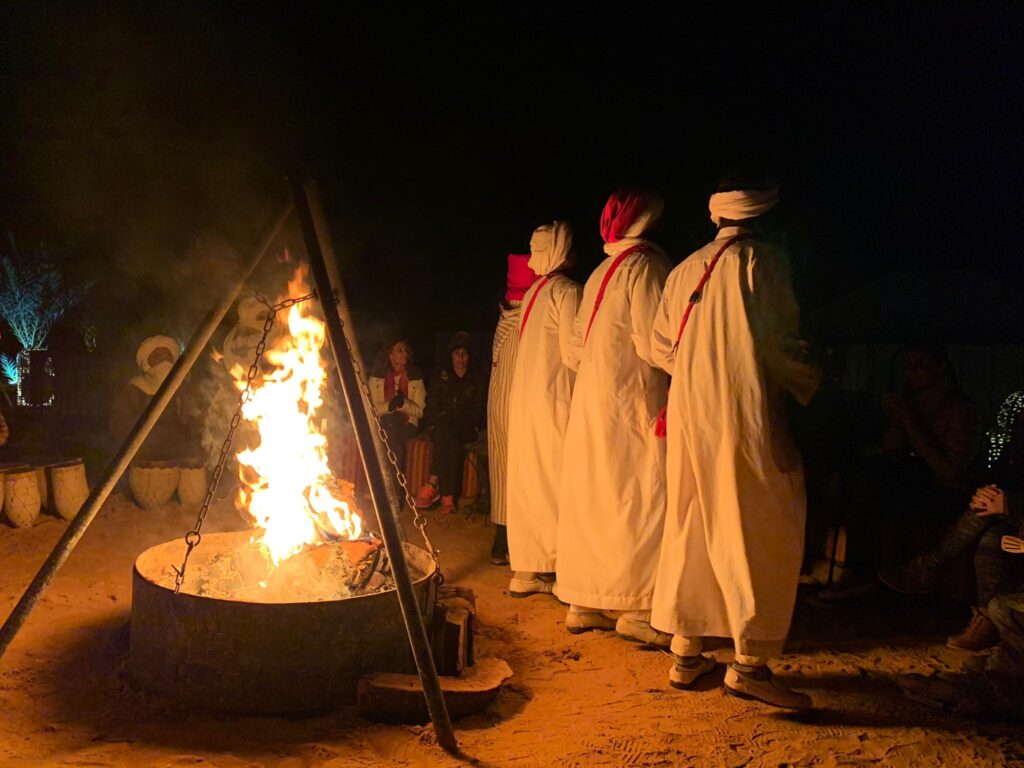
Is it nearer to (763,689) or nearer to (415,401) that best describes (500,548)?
(415,401)

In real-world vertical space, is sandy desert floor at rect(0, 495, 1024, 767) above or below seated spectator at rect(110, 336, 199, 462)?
below

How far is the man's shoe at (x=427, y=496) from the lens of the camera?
803cm

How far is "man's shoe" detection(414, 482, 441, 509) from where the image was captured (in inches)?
316

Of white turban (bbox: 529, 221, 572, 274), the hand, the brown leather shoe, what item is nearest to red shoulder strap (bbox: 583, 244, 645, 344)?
white turban (bbox: 529, 221, 572, 274)

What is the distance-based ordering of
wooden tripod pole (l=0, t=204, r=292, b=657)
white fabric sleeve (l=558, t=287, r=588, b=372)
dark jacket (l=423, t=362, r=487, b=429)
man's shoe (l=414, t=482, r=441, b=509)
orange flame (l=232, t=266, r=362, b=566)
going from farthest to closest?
dark jacket (l=423, t=362, r=487, b=429) < man's shoe (l=414, t=482, r=441, b=509) < white fabric sleeve (l=558, t=287, r=588, b=372) < orange flame (l=232, t=266, r=362, b=566) < wooden tripod pole (l=0, t=204, r=292, b=657)

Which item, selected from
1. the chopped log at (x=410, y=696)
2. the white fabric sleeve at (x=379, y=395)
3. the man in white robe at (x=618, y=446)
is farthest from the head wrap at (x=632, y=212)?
the white fabric sleeve at (x=379, y=395)

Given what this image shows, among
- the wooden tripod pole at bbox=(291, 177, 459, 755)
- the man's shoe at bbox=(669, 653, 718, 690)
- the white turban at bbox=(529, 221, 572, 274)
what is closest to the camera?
the wooden tripod pole at bbox=(291, 177, 459, 755)

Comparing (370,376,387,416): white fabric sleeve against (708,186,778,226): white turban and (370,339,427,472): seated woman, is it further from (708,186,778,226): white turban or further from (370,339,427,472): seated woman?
(708,186,778,226): white turban

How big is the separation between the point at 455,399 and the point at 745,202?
5106mm

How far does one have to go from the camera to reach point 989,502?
14.7 feet

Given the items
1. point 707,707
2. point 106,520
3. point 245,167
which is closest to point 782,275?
point 707,707

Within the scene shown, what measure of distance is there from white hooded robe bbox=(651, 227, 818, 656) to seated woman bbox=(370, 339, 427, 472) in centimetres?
506

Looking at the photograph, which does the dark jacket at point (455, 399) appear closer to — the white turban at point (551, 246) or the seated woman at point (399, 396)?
the seated woman at point (399, 396)

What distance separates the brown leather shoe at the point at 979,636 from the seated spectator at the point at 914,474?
63cm
